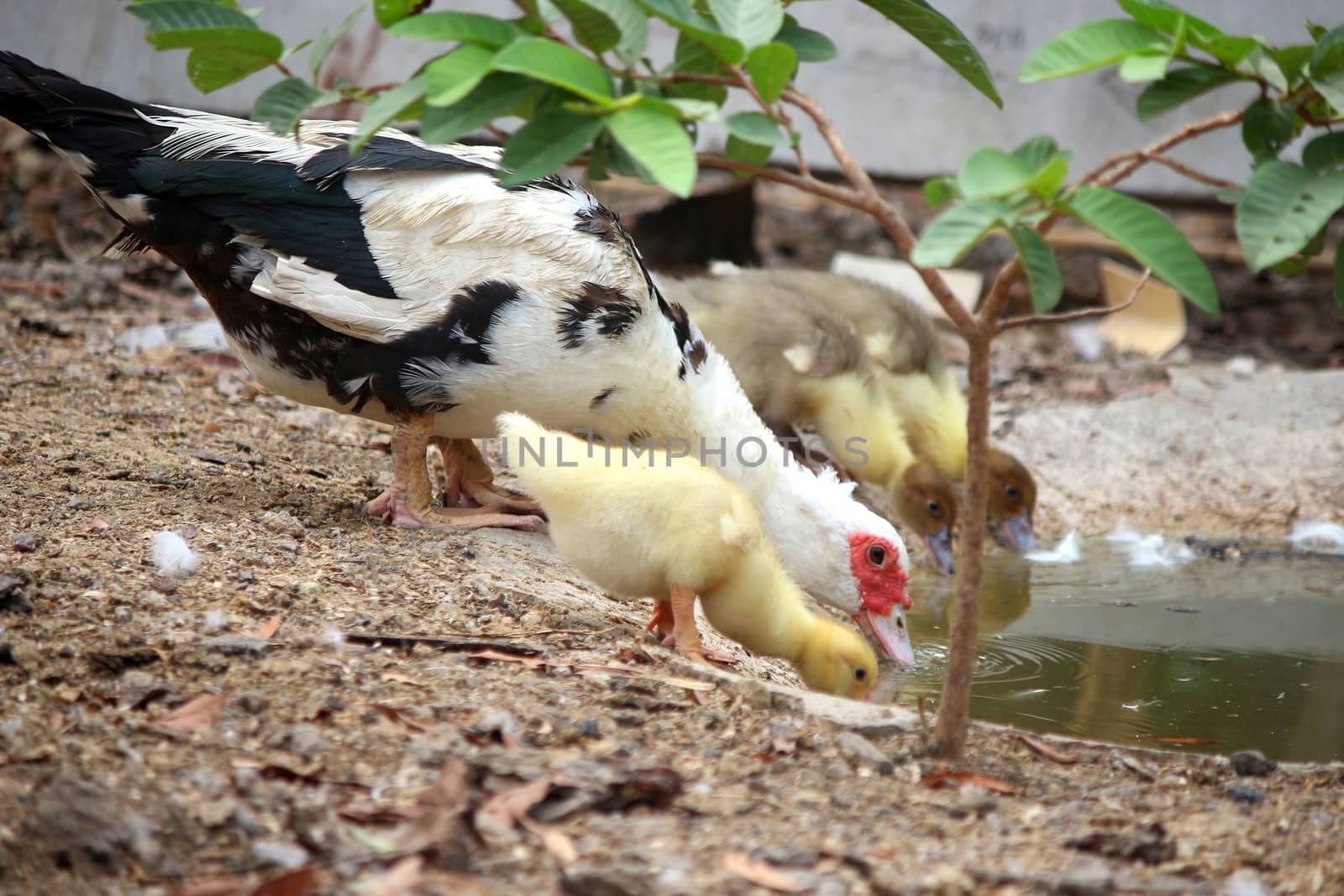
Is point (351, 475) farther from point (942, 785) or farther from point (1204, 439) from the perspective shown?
point (1204, 439)

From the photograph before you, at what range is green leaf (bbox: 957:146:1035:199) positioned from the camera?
82.2 inches

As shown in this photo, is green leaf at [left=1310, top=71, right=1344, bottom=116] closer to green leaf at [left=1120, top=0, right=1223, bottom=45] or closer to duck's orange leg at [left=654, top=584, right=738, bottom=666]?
green leaf at [left=1120, top=0, right=1223, bottom=45]

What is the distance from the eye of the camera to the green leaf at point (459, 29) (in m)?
2.20

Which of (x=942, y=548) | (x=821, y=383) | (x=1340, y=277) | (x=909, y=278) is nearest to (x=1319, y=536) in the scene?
(x=942, y=548)

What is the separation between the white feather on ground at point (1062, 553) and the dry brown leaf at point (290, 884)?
455cm

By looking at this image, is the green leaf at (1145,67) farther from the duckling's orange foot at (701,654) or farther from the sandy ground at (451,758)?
the duckling's orange foot at (701,654)

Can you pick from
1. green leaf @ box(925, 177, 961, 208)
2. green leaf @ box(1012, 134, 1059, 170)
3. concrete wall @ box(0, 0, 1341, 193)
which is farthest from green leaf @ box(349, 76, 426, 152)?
concrete wall @ box(0, 0, 1341, 193)

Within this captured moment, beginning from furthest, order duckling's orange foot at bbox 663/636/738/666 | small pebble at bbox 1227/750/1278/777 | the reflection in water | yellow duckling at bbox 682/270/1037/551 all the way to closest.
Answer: yellow duckling at bbox 682/270/1037/551
the reflection in water
duckling's orange foot at bbox 663/636/738/666
small pebble at bbox 1227/750/1278/777

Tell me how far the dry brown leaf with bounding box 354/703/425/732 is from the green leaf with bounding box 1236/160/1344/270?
178 cm

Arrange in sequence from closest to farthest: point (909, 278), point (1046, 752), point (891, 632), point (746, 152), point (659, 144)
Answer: point (659, 144) < point (746, 152) < point (1046, 752) < point (891, 632) < point (909, 278)

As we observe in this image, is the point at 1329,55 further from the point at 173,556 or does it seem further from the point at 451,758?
the point at 173,556

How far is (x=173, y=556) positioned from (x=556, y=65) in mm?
1918

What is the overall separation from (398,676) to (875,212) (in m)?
1.45

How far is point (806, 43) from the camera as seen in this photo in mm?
2641
